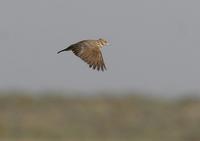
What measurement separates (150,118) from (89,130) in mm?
1988

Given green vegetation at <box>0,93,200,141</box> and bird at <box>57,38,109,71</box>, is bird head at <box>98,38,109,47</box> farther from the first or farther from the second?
green vegetation at <box>0,93,200,141</box>

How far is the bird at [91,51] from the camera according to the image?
843 centimetres

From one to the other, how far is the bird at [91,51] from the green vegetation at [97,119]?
14396mm

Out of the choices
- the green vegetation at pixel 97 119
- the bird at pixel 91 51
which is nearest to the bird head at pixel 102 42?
the bird at pixel 91 51

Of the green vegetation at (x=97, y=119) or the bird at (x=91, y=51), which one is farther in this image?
the green vegetation at (x=97, y=119)

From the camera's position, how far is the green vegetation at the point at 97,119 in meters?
24.2

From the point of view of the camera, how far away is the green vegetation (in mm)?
24188

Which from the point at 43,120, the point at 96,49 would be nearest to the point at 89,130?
the point at 43,120

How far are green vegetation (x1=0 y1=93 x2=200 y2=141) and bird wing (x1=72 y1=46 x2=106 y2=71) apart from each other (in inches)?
568

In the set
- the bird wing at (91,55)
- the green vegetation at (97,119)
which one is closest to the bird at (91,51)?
the bird wing at (91,55)

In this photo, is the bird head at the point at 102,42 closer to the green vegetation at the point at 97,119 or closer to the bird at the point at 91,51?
the bird at the point at 91,51

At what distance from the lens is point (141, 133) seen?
24.7 metres

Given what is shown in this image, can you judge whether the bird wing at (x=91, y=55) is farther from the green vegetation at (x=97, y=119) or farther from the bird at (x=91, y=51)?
the green vegetation at (x=97, y=119)

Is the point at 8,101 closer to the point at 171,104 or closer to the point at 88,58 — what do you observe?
the point at 171,104
